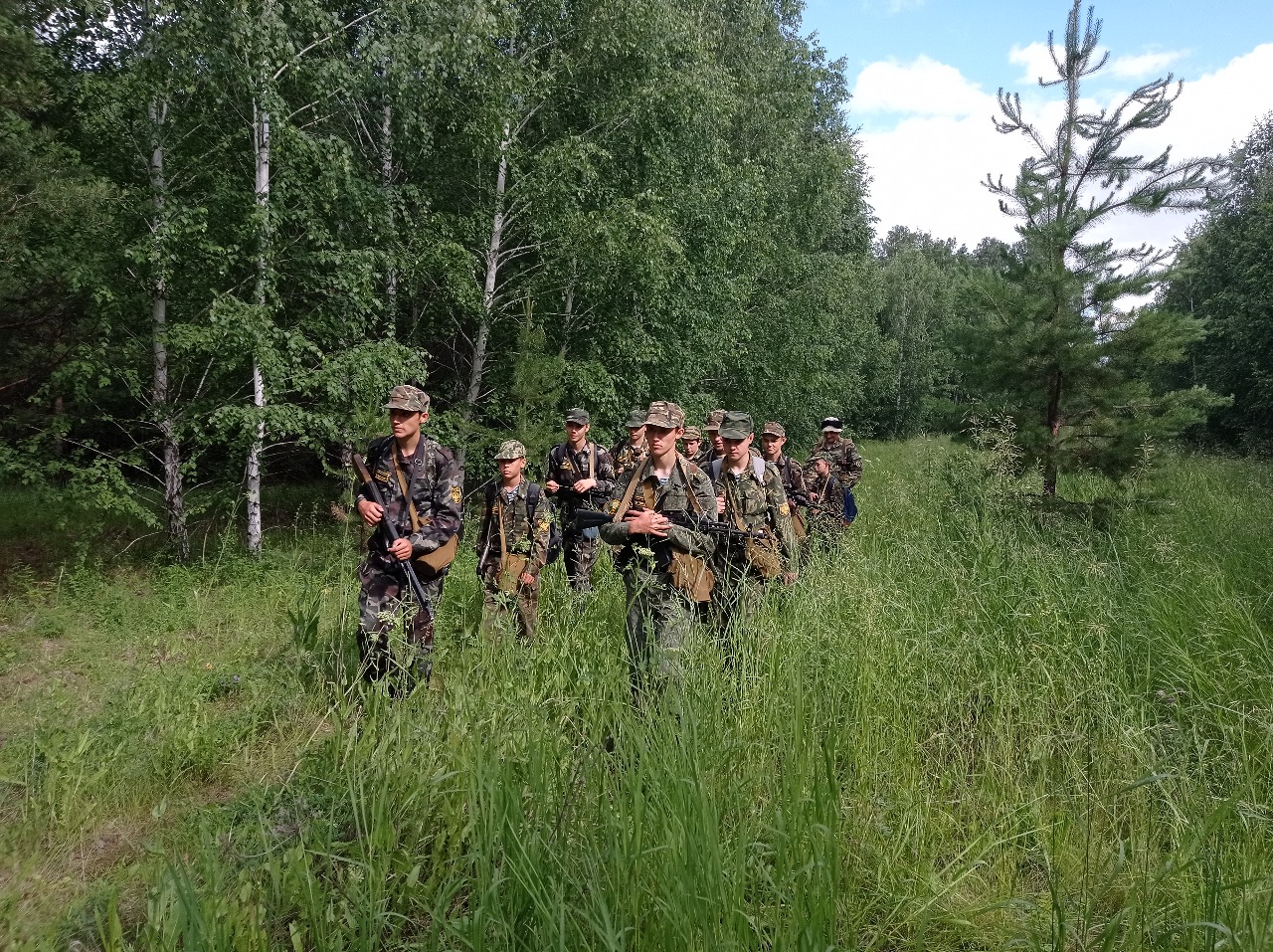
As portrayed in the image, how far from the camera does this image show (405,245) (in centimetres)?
1003

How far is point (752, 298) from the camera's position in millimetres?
17516

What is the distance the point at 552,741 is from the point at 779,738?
819mm

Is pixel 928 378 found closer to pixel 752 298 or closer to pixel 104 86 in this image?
pixel 752 298

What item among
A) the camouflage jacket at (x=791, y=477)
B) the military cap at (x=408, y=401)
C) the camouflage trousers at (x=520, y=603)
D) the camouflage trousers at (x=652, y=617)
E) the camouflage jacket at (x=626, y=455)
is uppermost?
the military cap at (x=408, y=401)

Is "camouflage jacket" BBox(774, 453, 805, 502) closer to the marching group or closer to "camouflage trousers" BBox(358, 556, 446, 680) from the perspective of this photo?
the marching group

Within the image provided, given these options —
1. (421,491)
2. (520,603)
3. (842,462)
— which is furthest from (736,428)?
(842,462)

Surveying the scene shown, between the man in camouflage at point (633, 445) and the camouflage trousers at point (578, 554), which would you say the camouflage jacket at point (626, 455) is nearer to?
the man in camouflage at point (633, 445)

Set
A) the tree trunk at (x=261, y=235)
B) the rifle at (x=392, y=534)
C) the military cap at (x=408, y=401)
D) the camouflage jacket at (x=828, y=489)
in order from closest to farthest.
A: 1. the rifle at (x=392, y=534)
2. the military cap at (x=408, y=401)
3. the tree trunk at (x=261, y=235)
4. the camouflage jacket at (x=828, y=489)

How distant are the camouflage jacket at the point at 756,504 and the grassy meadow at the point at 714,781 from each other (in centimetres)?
36

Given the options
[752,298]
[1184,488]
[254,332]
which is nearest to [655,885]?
[254,332]

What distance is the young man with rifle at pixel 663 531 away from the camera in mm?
4047

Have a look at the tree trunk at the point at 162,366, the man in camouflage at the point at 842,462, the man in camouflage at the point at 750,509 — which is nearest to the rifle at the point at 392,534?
the man in camouflage at the point at 750,509

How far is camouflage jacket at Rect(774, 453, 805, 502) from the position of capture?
24.2 feet

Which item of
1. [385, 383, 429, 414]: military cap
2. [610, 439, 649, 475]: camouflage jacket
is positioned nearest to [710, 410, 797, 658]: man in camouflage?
[610, 439, 649, 475]: camouflage jacket
